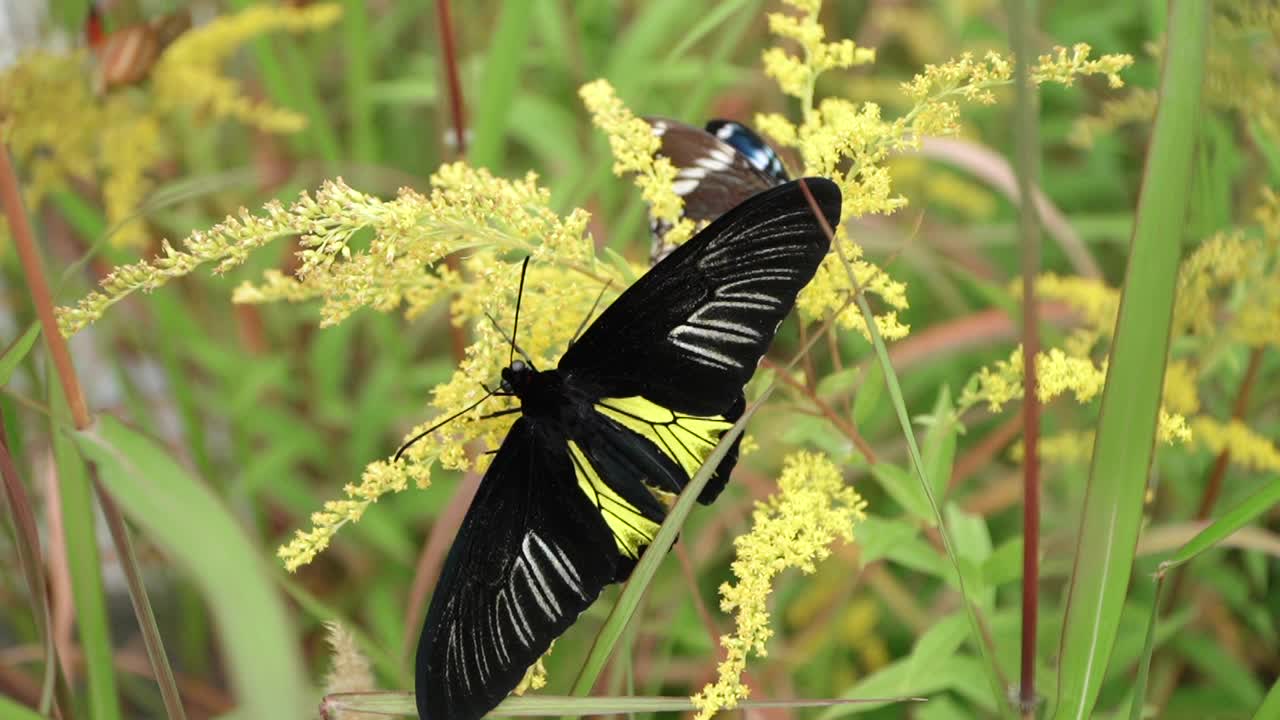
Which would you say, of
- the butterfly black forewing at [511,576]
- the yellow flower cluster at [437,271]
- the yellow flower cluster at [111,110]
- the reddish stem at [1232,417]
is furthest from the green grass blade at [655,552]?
the yellow flower cluster at [111,110]

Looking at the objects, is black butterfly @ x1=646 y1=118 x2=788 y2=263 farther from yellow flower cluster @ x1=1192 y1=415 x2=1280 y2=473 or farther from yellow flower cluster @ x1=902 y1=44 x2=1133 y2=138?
yellow flower cluster @ x1=1192 y1=415 x2=1280 y2=473

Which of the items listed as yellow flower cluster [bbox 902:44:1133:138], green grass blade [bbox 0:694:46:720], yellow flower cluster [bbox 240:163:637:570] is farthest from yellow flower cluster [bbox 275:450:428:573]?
yellow flower cluster [bbox 902:44:1133:138]

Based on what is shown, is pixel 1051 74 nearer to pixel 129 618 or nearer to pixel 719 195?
pixel 719 195

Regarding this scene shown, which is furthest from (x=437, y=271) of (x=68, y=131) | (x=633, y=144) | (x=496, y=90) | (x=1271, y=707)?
(x=68, y=131)

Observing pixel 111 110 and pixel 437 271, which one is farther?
pixel 111 110

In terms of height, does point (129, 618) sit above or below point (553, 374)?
below

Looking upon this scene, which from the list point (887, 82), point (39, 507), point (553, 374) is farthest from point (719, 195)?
point (39, 507)

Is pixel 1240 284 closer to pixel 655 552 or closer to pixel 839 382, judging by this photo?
pixel 839 382
